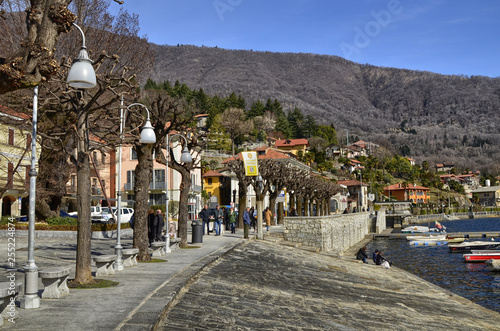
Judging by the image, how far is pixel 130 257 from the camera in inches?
612

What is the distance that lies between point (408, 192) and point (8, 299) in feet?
479

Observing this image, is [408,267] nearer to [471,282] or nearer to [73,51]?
[471,282]

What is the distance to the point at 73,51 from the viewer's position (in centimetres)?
2692

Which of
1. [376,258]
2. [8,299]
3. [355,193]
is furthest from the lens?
[355,193]

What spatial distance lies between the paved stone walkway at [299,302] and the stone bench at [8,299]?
8.34ft

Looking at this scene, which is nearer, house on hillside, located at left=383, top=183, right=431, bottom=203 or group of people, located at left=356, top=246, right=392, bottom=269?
group of people, located at left=356, top=246, right=392, bottom=269

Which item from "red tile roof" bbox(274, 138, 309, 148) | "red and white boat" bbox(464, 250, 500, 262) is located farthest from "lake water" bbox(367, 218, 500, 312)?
"red tile roof" bbox(274, 138, 309, 148)

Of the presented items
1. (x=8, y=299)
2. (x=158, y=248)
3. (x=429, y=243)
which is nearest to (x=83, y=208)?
(x=8, y=299)

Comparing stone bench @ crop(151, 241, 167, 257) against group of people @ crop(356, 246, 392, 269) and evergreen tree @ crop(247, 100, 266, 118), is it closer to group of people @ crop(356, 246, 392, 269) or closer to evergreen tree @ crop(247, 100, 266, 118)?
group of people @ crop(356, 246, 392, 269)

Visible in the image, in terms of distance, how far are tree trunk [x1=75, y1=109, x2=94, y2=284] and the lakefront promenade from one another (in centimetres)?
67

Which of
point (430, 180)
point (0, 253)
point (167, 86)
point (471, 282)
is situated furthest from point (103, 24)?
point (430, 180)

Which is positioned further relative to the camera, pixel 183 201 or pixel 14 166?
pixel 14 166

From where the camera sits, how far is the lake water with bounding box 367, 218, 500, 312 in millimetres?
26609

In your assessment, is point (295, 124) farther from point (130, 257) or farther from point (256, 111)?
point (130, 257)
